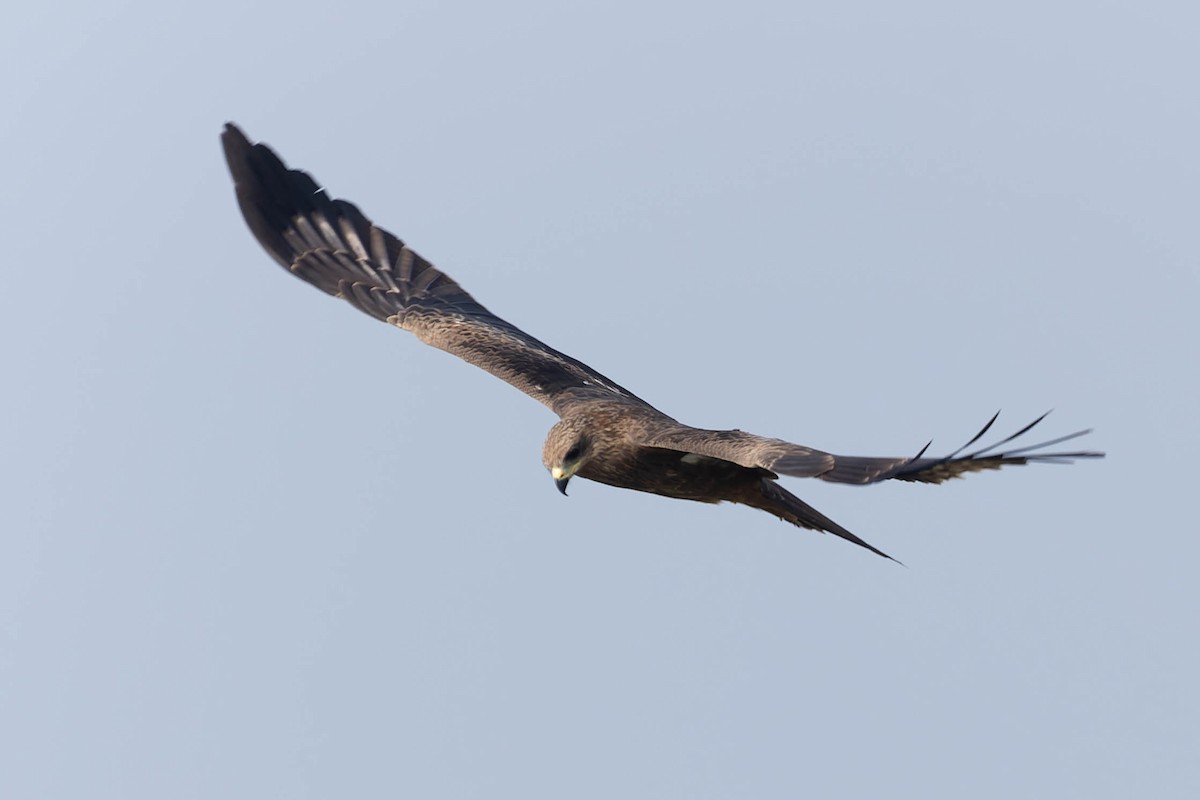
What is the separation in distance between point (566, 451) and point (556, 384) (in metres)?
1.67

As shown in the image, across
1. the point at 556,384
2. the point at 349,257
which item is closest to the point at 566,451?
the point at 556,384

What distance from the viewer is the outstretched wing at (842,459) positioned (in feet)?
29.7

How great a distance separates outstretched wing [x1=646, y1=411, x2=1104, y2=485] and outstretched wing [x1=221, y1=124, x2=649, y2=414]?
133 inches

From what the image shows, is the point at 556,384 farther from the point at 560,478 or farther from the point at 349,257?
the point at 349,257

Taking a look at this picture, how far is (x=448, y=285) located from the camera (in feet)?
51.0

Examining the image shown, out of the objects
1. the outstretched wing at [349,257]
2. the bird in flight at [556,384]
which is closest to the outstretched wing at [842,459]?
the bird in flight at [556,384]

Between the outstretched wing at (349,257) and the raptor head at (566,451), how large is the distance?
6.87 feet

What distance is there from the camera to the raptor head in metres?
12.2

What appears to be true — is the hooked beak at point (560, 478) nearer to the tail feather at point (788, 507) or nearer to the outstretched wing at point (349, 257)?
the tail feather at point (788, 507)

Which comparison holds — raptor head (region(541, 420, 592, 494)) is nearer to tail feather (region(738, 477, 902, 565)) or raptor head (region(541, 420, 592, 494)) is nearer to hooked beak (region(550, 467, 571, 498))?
hooked beak (region(550, 467, 571, 498))

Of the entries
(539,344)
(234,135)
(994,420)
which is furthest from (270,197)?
(994,420)

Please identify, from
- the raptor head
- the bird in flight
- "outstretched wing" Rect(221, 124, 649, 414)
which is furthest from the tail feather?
"outstretched wing" Rect(221, 124, 649, 414)

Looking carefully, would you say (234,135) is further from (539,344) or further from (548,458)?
(548,458)

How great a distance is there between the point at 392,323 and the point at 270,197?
1.66 meters
